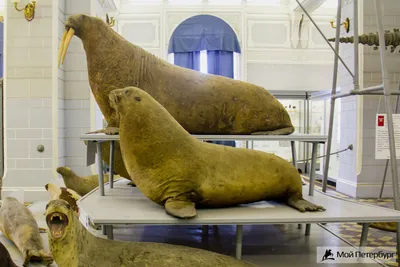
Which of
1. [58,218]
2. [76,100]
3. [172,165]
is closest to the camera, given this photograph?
[58,218]

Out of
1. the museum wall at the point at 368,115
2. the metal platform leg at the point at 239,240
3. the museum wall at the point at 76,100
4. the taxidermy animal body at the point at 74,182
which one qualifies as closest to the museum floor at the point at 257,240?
the metal platform leg at the point at 239,240

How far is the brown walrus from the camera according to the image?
2027mm

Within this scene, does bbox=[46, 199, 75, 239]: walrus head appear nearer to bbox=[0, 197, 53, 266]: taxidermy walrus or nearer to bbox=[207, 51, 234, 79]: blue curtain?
bbox=[0, 197, 53, 266]: taxidermy walrus

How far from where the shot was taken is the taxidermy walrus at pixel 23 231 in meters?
2.04

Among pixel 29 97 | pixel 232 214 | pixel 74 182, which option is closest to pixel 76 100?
pixel 29 97

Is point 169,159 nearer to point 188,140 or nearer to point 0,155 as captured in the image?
point 188,140

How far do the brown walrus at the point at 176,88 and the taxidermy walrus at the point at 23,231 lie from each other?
2.81 feet

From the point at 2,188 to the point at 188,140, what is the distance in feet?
11.6

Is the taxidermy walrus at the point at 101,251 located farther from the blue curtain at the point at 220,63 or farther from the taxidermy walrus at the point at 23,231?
the blue curtain at the point at 220,63

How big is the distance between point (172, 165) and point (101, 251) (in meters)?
0.48

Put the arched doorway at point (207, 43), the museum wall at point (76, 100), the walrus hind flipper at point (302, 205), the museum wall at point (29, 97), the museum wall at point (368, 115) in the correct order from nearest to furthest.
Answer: the walrus hind flipper at point (302, 205) → the museum wall at point (29, 97) → the museum wall at point (76, 100) → the museum wall at point (368, 115) → the arched doorway at point (207, 43)

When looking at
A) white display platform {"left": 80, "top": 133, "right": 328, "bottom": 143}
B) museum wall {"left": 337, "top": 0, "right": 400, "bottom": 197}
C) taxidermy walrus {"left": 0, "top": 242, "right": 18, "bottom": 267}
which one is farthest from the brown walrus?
museum wall {"left": 337, "top": 0, "right": 400, "bottom": 197}

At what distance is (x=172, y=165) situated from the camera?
5.47 feet

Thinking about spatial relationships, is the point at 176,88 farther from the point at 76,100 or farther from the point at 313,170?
the point at 76,100
